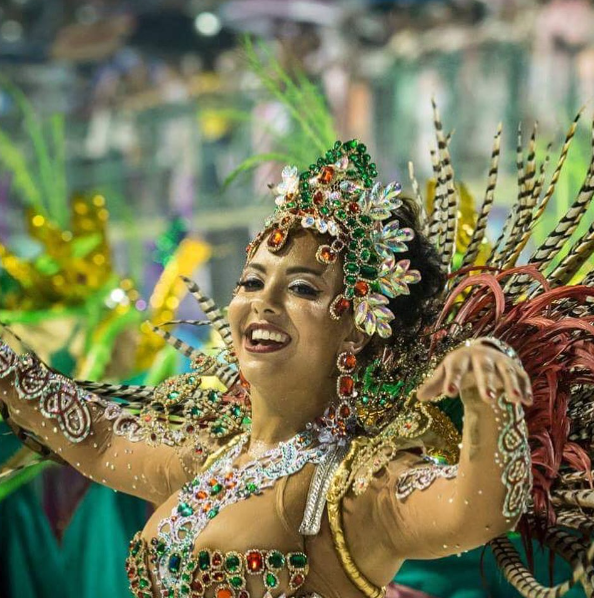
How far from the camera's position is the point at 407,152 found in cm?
462

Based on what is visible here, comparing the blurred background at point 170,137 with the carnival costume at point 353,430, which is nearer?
the carnival costume at point 353,430

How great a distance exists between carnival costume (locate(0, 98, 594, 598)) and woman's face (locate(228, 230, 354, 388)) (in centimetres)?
2

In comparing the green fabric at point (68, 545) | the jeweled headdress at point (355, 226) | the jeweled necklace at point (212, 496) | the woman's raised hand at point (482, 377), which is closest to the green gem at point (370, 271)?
the jeweled headdress at point (355, 226)

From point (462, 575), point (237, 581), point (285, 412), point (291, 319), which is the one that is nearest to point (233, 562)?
point (237, 581)

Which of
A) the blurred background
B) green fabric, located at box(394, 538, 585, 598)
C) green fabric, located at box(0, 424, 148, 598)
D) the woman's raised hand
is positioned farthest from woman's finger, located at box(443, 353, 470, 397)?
green fabric, located at box(0, 424, 148, 598)

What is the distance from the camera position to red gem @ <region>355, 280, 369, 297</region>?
5.37 feet

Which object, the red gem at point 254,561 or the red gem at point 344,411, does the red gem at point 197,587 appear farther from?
the red gem at point 344,411

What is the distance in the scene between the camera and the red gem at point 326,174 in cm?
170

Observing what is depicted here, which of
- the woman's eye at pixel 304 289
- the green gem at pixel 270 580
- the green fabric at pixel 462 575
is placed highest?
the woman's eye at pixel 304 289

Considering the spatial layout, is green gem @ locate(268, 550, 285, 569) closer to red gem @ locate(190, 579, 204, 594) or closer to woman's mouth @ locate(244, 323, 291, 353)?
red gem @ locate(190, 579, 204, 594)

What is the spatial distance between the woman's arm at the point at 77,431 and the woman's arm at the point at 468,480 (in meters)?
0.44

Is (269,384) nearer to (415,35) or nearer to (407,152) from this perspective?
(407,152)

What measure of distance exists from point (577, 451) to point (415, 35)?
366 centimetres

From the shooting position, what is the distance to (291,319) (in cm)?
163
